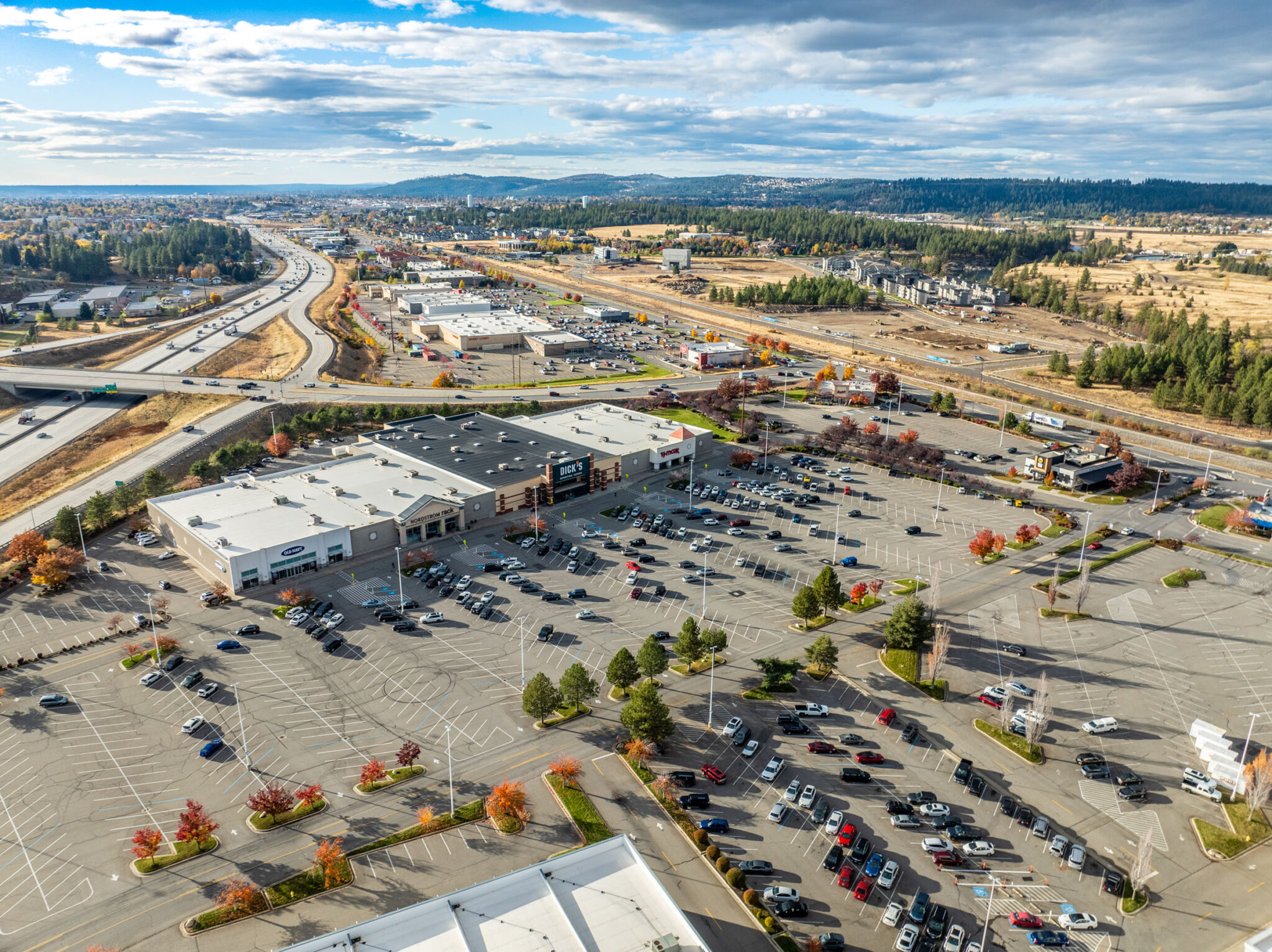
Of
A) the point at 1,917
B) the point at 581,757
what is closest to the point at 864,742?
the point at 581,757

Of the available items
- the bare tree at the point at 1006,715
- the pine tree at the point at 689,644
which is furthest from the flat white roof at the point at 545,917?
the bare tree at the point at 1006,715

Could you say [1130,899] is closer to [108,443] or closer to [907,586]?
[907,586]

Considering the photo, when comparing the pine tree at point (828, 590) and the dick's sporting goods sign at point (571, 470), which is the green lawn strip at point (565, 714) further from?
the dick's sporting goods sign at point (571, 470)

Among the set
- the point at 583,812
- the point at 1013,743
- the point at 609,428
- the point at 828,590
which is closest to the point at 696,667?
the point at 828,590

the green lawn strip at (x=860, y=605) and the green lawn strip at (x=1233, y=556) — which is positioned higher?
the green lawn strip at (x=1233, y=556)

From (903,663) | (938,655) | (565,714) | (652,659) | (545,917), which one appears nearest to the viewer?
(545,917)

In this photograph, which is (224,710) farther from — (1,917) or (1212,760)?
(1212,760)
